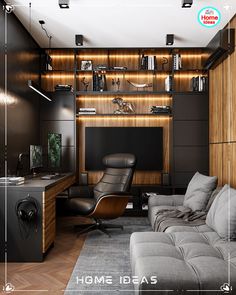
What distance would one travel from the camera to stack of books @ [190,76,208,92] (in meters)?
5.55

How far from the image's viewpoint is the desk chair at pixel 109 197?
13.0 ft

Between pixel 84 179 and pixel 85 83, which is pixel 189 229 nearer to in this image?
pixel 84 179

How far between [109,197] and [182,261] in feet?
6.19

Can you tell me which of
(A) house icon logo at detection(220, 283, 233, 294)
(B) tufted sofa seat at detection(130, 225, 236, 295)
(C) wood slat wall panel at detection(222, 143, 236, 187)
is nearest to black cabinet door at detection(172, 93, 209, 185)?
(C) wood slat wall panel at detection(222, 143, 236, 187)

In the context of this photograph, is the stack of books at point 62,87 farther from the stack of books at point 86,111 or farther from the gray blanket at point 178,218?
the gray blanket at point 178,218

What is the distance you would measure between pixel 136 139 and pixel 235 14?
8.12 ft

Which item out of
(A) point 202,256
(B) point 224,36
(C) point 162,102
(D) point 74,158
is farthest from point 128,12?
(A) point 202,256

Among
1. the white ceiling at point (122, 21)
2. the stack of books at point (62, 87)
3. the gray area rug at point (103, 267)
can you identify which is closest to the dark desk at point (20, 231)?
the gray area rug at point (103, 267)

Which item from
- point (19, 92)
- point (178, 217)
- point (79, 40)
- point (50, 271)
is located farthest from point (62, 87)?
point (50, 271)

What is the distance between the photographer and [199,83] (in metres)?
5.56

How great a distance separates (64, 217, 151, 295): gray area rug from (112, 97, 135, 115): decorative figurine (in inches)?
86.2

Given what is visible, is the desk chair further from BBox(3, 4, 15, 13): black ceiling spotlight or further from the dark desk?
BBox(3, 4, 15, 13): black ceiling spotlight

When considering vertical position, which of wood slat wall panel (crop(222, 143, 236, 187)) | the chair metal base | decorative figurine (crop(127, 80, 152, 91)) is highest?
decorative figurine (crop(127, 80, 152, 91))

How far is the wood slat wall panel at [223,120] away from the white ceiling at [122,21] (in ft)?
1.85
